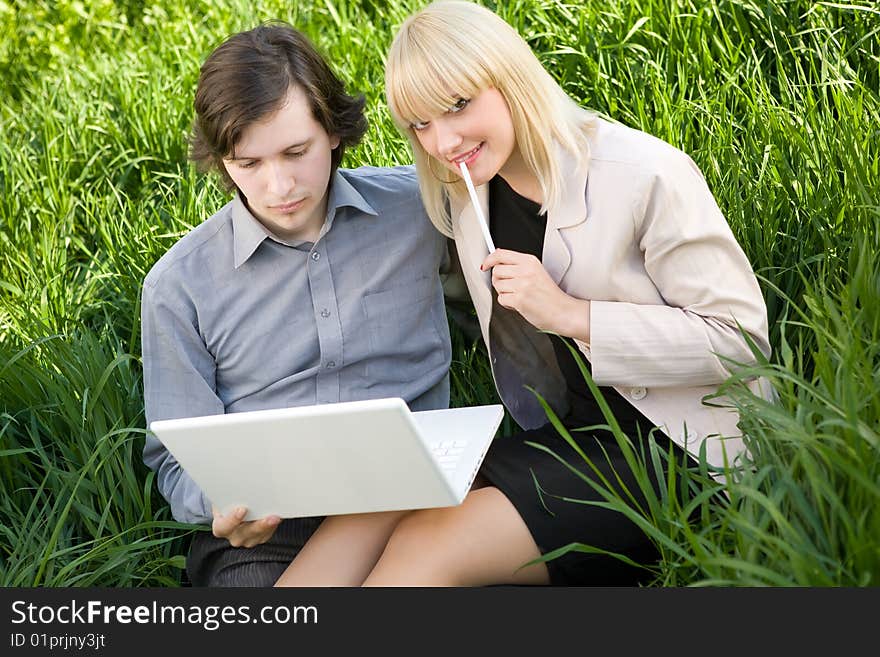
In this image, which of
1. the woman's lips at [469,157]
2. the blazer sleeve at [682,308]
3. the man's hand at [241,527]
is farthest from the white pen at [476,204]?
the man's hand at [241,527]

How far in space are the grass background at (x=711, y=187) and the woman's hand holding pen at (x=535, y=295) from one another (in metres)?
0.29

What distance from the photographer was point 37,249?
3.61 meters

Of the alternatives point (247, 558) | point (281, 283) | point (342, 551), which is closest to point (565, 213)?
point (281, 283)

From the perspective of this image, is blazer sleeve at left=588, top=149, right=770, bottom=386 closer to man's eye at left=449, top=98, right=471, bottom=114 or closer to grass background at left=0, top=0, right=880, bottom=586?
grass background at left=0, top=0, right=880, bottom=586

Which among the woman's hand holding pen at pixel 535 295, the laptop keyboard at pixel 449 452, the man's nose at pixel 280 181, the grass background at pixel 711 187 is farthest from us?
the man's nose at pixel 280 181

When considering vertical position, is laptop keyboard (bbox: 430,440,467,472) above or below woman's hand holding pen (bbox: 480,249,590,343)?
below

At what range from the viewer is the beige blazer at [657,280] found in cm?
218

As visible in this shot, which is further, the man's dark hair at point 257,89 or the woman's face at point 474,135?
the man's dark hair at point 257,89

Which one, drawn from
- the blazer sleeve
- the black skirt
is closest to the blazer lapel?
the blazer sleeve

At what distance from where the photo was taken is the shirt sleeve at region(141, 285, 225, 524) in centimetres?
243

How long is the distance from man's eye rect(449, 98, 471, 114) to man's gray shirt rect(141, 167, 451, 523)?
0.41 m

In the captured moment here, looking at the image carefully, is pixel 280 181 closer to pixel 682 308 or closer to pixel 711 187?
pixel 682 308

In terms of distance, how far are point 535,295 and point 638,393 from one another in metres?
0.29

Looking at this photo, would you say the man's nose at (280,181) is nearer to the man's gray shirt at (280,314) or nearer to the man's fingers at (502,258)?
the man's gray shirt at (280,314)
